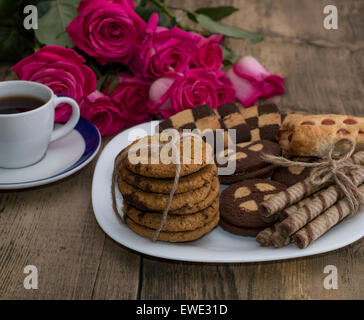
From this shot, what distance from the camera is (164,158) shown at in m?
0.99

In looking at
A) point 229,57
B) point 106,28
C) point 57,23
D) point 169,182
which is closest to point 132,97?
point 106,28

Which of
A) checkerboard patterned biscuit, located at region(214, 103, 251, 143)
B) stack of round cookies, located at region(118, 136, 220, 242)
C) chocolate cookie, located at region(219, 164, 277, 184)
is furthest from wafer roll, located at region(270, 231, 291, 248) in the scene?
checkerboard patterned biscuit, located at region(214, 103, 251, 143)

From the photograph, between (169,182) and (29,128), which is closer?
(169,182)

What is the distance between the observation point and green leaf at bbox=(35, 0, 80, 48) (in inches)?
57.6

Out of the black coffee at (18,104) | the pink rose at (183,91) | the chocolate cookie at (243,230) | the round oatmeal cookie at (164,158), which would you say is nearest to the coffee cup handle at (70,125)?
the black coffee at (18,104)

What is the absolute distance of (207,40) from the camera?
1569 millimetres

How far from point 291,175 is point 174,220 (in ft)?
1.14

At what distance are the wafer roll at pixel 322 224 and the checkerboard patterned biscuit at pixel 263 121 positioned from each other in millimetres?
327

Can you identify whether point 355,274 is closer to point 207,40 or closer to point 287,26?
point 207,40

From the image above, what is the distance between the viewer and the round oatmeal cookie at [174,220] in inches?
39.0

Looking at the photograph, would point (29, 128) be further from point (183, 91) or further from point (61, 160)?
point (183, 91)

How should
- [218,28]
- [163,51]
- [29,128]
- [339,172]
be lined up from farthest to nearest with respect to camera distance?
[218,28] → [163,51] → [29,128] → [339,172]

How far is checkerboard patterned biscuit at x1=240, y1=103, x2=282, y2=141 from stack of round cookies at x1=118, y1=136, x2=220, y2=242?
12.9 inches

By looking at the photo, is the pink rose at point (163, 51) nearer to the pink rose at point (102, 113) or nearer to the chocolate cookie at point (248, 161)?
the pink rose at point (102, 113)
